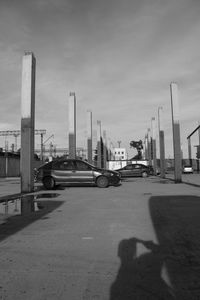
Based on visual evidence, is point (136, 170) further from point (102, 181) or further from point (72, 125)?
point (102, 181)

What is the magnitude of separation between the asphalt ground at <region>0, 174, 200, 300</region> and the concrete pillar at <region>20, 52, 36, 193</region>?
24.7 ft

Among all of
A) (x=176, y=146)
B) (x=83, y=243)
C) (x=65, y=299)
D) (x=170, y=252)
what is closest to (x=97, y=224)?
(x=83, y=243)

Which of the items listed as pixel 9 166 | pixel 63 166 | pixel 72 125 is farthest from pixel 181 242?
pixel 9 166

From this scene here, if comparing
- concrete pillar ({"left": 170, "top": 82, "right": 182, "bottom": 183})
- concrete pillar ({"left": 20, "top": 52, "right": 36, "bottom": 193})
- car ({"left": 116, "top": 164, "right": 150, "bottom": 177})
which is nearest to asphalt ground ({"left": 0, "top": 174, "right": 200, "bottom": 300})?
concrete pillar ({"left": 20, "top": 52, "right": 36, "bottom": 193})

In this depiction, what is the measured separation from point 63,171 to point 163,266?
1445cm

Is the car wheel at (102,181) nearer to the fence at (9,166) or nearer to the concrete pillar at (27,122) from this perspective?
the concrete pillar at (27,122)

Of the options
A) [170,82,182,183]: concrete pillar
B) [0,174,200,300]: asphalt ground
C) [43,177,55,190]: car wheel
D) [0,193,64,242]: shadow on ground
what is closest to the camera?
[0,174,200,300]: asphalt ground

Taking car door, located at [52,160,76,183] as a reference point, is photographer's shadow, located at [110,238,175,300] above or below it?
below

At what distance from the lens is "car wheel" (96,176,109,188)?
19.2 meters

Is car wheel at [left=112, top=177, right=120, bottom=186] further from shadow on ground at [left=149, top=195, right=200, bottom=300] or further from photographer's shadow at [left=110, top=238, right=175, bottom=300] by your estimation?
photographer's shadow at [left=110, top=238, right=175, bottom=300]

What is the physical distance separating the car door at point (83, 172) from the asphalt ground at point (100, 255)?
9.27 metres

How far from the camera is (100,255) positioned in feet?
17.9

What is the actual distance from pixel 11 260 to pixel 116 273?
1581 mm

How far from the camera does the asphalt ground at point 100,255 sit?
400 centimetres
